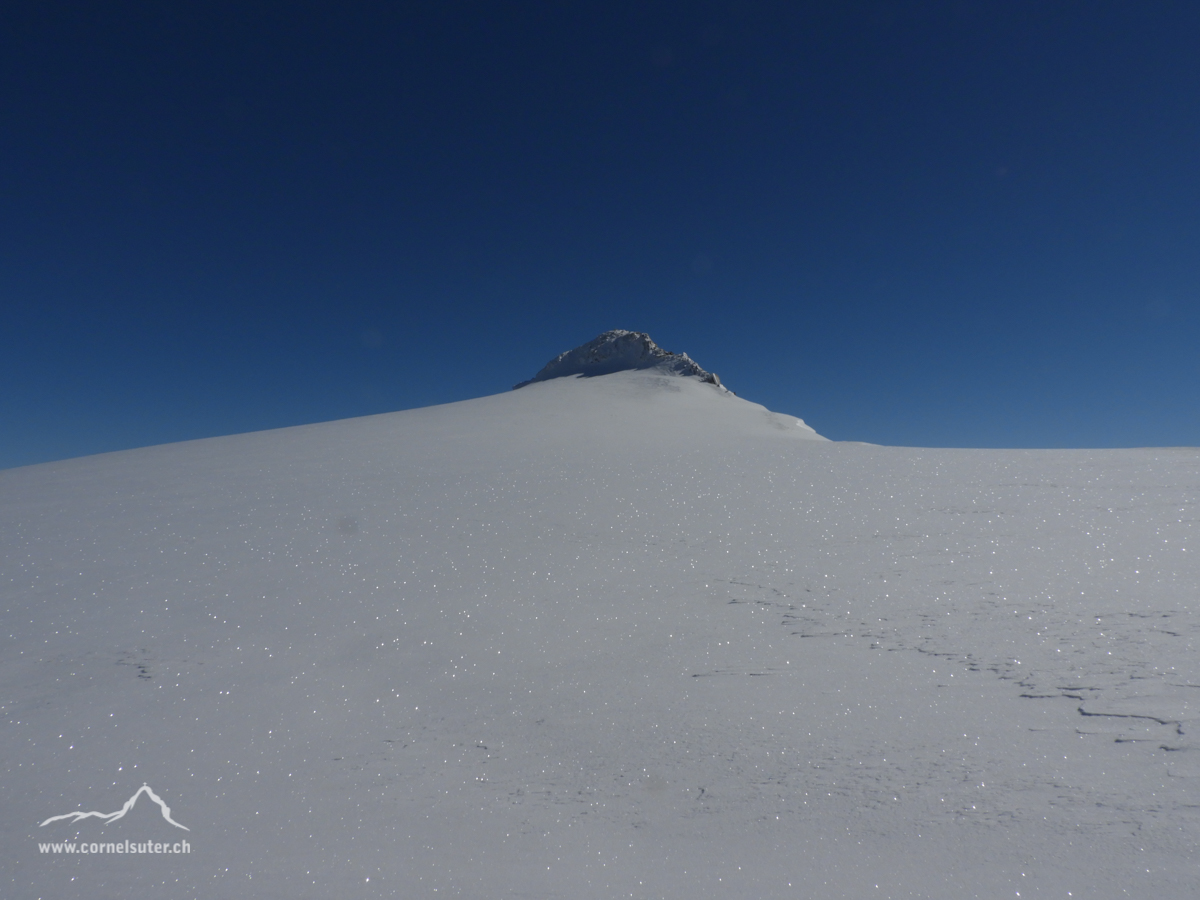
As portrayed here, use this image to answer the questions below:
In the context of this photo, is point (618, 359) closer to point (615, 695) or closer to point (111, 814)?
point (615, 695)

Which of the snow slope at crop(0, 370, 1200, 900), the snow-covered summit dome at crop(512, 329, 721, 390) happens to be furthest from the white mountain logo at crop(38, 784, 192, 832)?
the snow-covered summit dome at crop(512, 329, 721, 390)

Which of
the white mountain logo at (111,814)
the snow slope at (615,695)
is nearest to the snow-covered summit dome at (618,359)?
the snow slope at (615,695)

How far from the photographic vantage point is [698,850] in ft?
5.41

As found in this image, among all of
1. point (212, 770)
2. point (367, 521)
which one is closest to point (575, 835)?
point (212, 770)

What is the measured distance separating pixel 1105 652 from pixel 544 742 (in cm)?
221

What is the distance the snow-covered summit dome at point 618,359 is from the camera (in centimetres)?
1555

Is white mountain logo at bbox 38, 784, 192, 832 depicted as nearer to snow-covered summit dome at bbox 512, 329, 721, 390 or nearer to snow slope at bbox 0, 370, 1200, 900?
snow slope at bbox 0, 370, 1200, 900

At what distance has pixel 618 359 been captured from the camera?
54.3 feet

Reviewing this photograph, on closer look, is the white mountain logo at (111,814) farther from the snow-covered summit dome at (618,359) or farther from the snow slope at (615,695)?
the snow-covered summit dome at (618,359)

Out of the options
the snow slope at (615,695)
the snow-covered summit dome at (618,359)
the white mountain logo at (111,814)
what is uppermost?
the snow-covered summit dome at (618,359)

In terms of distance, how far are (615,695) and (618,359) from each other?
14597 millimetres

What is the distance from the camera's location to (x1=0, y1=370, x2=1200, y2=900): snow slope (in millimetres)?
1631

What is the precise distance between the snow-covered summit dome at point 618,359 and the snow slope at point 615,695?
1092 centimetres

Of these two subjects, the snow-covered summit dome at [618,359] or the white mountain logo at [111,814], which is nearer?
the white mountain logo at [111,814]
